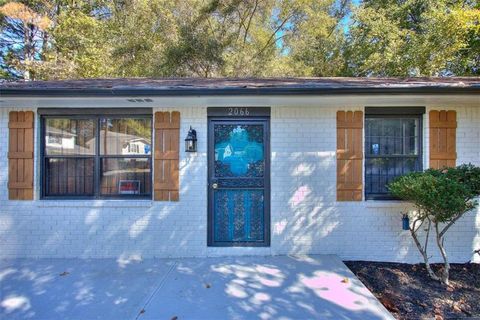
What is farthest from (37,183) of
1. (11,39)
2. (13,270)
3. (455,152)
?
(11,39)

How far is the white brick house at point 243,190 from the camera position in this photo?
4.88 meters

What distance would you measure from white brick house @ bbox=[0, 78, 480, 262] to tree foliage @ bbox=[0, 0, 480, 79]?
7.85 metres

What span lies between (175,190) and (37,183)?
2250 mm

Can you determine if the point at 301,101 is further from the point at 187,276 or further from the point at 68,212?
the point at 68,212

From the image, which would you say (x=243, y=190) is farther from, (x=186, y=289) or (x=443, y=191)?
(x=443, y=191)

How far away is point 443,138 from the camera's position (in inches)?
191

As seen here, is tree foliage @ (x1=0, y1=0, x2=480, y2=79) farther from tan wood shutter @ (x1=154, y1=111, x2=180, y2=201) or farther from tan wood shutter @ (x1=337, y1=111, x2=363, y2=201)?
tan wood shutter @ (x1=154, y1=111, x2=180, y2=201)

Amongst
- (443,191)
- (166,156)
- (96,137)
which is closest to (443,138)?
(443,191)

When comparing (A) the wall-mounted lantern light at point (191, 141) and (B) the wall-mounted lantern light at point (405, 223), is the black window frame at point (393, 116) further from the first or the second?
(A) the wall-mounted lantern light at point (191, 141)

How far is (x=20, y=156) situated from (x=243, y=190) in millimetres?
3607

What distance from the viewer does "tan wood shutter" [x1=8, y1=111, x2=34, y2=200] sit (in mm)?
4965

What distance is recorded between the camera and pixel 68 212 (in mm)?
4941

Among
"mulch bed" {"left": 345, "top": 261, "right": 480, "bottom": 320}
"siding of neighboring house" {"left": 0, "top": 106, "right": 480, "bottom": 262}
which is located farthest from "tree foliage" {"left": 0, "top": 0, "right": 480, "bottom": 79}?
"mulch bed" {"left": 345, "top": 261, "right": 480, "bottom": 320}

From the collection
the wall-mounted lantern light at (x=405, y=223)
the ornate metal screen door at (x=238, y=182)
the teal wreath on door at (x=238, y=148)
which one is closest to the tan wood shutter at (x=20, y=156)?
the ornate metal screen door at (x=238, y=182)
